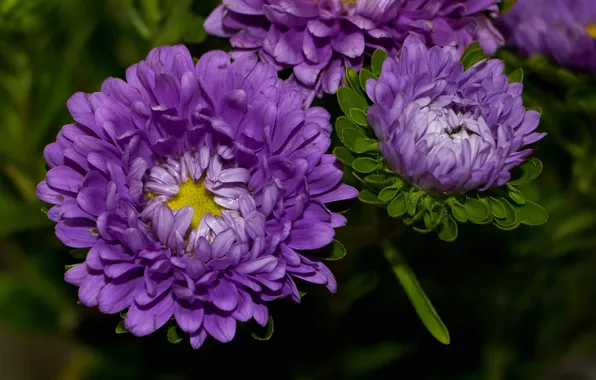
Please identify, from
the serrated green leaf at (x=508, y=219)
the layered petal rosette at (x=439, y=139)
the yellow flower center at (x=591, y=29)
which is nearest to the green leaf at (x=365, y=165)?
the layered petal rosette at (x=439, y=139)

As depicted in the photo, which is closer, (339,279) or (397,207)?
(397,207)

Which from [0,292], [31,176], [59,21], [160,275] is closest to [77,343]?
[0,292]

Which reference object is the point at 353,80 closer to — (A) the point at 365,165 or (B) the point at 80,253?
(A) the point at 365,165

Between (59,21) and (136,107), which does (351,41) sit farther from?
(59,21)

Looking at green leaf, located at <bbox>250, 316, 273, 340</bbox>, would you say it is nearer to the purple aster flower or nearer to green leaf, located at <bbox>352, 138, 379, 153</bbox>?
green leaf, located at <bbox>352, 138, 379, 153</bbox>

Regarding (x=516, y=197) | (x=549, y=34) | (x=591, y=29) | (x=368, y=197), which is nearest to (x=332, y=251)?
(x=368, y=197)

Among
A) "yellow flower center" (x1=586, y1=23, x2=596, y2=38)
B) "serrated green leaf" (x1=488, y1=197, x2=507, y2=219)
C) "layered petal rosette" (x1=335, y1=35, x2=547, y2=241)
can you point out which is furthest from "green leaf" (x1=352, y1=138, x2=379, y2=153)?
"yellow flower center" (x1=586, y1=23, x2=596, y2=38)
